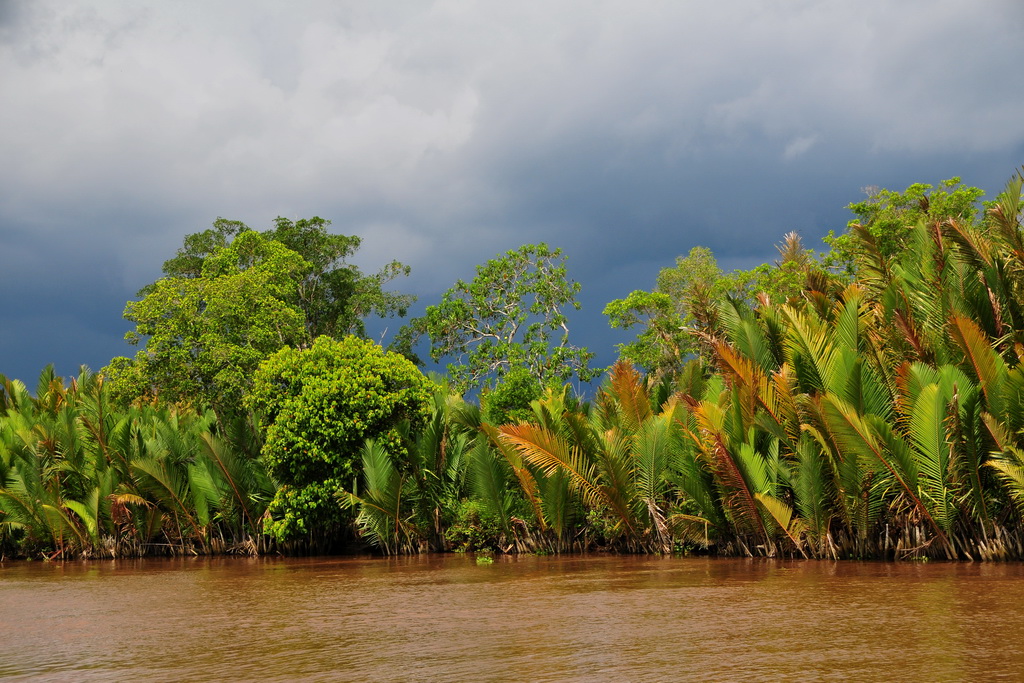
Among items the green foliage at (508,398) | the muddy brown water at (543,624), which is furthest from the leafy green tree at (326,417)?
the muddy brown water at (543,624)

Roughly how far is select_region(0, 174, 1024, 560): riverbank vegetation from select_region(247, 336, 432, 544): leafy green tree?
0.05 meters

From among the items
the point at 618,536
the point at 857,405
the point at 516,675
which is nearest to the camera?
the point at 516,675

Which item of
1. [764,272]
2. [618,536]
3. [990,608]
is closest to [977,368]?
[990,608]

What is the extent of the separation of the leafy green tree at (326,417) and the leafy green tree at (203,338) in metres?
3.50

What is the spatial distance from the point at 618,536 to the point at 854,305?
5.87m

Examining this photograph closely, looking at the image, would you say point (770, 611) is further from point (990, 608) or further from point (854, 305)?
point (854, 305)

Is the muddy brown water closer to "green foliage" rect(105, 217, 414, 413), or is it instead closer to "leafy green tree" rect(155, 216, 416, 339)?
"green foliage" rect(105, 217, 414, 413)

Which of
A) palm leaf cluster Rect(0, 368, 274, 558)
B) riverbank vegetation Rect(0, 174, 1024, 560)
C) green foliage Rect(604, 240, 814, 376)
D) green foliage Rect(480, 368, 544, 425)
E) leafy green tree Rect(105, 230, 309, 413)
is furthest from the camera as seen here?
green foliage Rect(604, 240, 814, 376)

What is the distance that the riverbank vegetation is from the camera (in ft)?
42.2

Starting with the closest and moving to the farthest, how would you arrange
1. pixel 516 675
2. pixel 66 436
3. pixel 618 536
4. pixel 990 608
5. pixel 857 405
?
pixel 516 675
pixel 990 608
pixel 857 405
pixel 618 536
pixel 66 436

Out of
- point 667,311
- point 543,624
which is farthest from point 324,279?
point 543,624

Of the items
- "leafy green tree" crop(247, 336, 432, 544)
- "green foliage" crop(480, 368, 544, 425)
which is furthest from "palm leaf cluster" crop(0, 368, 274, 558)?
"green foliage" crop(480, 368, 544, 425)

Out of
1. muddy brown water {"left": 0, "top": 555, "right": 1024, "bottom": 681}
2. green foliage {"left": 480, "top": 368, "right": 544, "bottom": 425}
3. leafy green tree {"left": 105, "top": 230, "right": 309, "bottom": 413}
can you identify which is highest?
leafy green tree {"left": 105, "top": 230, "right": 309, "bottom": 413}

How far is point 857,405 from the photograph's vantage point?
13.5 meters
